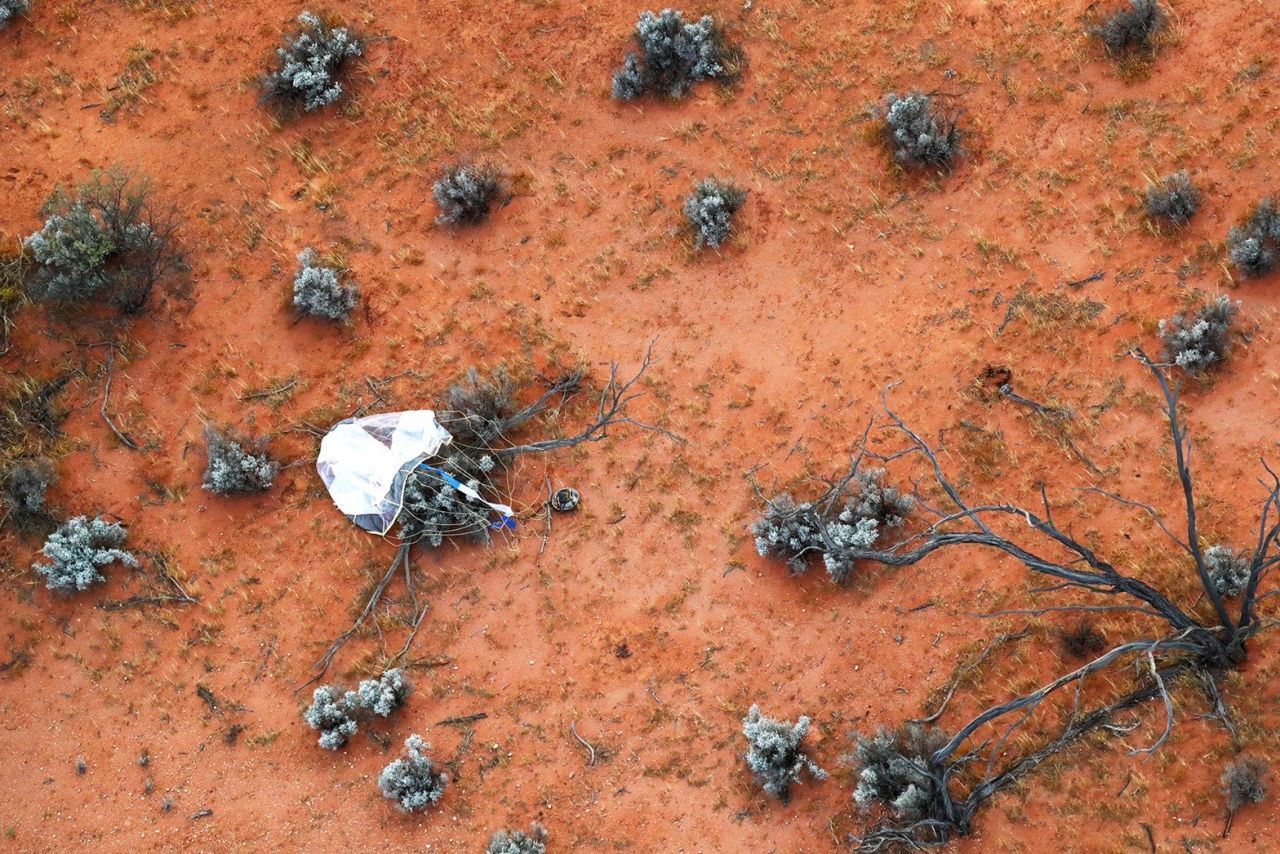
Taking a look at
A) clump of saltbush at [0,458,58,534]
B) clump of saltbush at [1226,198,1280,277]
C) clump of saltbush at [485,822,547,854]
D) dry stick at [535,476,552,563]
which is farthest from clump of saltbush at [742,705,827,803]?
clump of saltbush at [0,458,58,534]

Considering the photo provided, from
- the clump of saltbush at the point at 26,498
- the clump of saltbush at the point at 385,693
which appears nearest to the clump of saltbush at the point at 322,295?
the clump of saltbush at the point at 26,498

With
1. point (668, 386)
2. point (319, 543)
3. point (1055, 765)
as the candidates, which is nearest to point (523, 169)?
point (668, 386)

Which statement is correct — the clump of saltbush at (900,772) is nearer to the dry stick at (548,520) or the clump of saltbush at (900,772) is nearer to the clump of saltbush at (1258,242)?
the dry stick at (548,520)

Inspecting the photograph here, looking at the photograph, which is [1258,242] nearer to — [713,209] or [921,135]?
[921,135]

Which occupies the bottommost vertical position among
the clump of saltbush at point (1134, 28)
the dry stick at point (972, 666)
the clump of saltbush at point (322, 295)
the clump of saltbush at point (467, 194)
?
the dry stick at point (972, 666)

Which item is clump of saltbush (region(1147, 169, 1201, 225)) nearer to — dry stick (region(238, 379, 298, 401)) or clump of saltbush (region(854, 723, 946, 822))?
clump of saltbush (region(854, 723, 946, 822))

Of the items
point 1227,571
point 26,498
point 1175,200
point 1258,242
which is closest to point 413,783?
point 26,498

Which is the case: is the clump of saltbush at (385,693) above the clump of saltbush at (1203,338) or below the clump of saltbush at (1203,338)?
below
